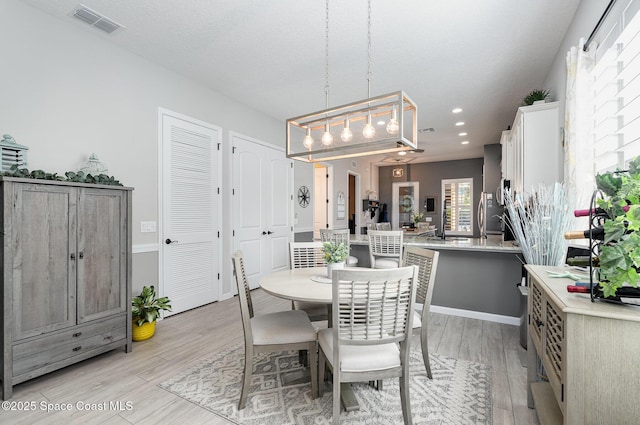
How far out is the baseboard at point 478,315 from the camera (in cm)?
331

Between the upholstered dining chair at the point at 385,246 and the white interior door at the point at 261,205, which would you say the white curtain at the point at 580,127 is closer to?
the upholstered dining chair at the point at 385,246

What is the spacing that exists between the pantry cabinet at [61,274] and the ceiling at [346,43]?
5.08 ft

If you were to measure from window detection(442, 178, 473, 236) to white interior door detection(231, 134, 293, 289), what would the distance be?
5533mm

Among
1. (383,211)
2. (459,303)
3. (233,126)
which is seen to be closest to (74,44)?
(233,126)

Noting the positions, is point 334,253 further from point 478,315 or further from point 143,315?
point 478,315

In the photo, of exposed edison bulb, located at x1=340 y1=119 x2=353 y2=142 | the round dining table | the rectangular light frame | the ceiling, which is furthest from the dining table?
the ceiling

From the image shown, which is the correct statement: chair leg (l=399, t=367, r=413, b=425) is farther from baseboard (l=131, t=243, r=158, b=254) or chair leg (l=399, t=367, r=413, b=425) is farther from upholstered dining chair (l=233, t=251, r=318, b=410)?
baseboard (l=131, t=243, r=158, b=254)

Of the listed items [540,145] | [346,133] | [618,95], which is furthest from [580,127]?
[346,133]

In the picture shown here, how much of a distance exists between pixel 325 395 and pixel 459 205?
27.3 feet

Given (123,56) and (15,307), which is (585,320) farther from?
(123,56)

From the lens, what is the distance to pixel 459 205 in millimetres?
9070

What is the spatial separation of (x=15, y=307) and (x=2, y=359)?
337 millimetres

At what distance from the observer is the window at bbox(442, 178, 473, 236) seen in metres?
8.92

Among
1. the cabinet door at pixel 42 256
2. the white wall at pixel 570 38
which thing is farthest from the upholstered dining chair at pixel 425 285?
the cabinet door at pixel 42 256
